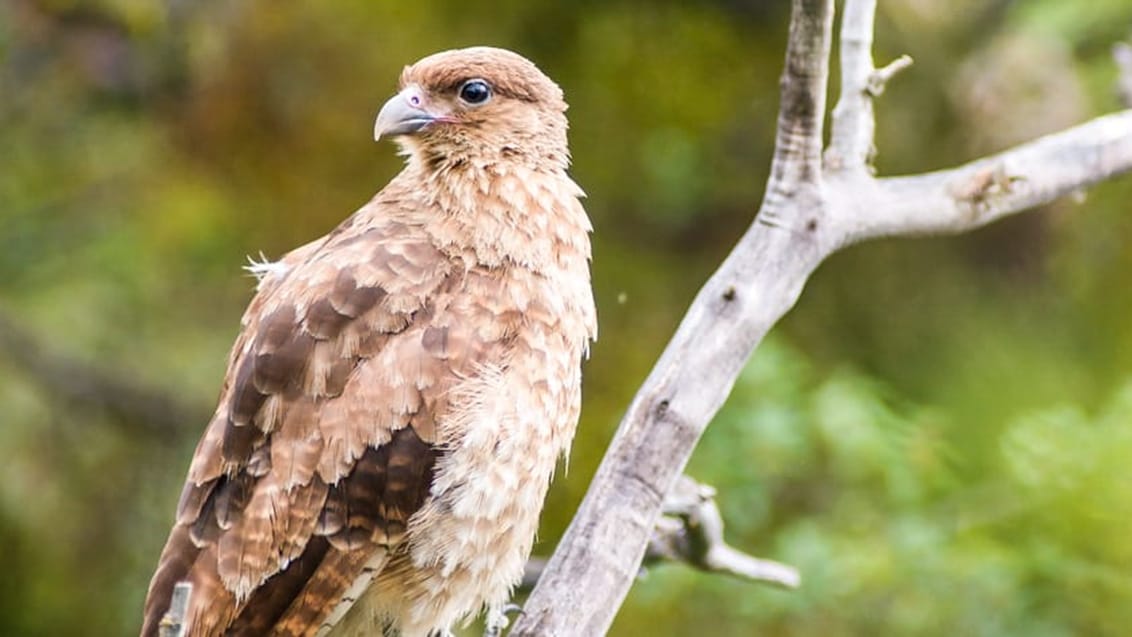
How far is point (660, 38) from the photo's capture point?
5.55 metres

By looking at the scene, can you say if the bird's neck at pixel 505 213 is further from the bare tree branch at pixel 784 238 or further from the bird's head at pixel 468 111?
the bare tree branch at pixel 784 238

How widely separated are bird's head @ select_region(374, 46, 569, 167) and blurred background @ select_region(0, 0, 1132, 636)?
1.56 m

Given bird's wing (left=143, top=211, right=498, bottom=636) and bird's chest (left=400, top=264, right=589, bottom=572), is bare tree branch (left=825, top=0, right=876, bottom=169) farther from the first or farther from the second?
bird's wing (left=143, top=211, right=498, bottom=636)

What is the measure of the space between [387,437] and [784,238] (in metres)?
0.83

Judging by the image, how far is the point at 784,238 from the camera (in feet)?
10.1

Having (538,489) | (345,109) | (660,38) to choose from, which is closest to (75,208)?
(345,109)

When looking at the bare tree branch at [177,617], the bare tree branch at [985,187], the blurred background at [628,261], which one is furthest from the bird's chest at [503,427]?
the blurred background at [628,261]

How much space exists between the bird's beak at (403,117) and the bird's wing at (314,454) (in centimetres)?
32

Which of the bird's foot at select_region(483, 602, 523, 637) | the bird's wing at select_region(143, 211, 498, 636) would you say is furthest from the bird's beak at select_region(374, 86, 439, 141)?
the bird's foot at select_region(483, 602, 523, 637)

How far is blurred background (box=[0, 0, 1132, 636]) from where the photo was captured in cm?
478

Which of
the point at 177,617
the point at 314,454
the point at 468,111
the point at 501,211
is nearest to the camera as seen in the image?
the point at 177,617

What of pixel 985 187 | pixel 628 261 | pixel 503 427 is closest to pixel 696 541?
pixel 503 427

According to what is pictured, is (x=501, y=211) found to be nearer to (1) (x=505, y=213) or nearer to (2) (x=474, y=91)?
(1) (x=505, y=213)

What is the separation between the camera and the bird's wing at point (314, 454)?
2.75 m
